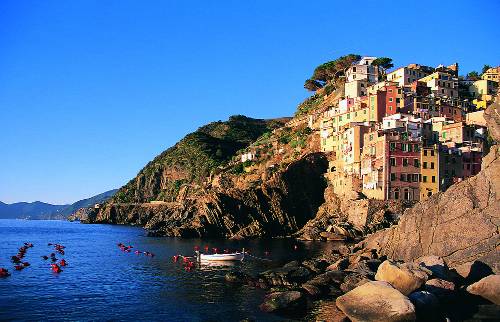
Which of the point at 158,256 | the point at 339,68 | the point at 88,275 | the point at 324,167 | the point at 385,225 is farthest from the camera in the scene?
the point at 339,68

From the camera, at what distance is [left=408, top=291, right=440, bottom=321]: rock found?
35.8 m

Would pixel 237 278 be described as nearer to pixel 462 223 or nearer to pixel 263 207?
pixel 462 223

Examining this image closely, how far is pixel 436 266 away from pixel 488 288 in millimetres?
4957

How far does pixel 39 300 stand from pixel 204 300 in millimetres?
15348

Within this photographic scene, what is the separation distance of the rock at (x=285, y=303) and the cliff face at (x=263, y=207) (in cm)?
7219

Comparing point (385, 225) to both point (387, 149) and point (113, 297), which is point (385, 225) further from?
point (113, 297)

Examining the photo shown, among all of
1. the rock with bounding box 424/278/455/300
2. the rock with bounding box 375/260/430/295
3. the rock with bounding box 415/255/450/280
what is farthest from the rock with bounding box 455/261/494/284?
the rock with bounding box 375/260/430/295

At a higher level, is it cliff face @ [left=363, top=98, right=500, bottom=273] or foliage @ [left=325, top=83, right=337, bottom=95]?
foliage @ [left=325, top=83, right=337, bottom=95]

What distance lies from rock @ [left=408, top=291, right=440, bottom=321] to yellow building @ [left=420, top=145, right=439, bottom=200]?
6310 cm

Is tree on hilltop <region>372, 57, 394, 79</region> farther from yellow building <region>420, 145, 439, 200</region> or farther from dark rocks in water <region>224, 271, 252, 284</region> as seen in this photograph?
dark rocks in water <region>224, 271, 252, 284</region>

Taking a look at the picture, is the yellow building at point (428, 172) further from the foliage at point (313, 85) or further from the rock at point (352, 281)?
the foliage at point (313, 85)

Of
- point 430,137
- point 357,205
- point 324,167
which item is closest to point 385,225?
point 357,205

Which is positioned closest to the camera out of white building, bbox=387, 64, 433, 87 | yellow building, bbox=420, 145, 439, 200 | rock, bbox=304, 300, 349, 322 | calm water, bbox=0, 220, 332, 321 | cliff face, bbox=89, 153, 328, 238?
rock, bbox=304, 300, 349, 322

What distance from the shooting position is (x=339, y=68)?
548 ft
